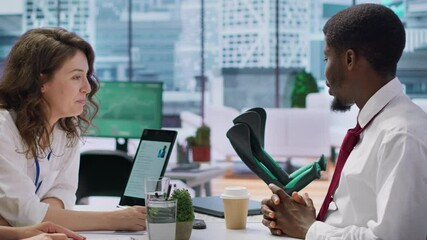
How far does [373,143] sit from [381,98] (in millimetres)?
157

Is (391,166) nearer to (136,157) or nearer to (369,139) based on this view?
(369,139)

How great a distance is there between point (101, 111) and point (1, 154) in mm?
2896

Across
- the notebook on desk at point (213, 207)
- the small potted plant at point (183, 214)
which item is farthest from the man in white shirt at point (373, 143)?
the notebook on desk at point (213, 207)

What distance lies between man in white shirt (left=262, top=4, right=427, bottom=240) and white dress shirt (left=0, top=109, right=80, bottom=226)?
76 cm

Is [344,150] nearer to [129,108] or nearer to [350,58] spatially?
→ [350,58]

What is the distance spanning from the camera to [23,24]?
9922mm

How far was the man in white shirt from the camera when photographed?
5.44 feet

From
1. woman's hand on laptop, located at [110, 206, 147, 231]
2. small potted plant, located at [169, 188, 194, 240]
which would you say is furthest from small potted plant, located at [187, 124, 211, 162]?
small potted plant, located at [169, 188, 194, 240]

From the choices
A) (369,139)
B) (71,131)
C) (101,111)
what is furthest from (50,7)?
(369,139)

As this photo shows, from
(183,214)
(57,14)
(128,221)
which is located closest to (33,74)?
(128,221)

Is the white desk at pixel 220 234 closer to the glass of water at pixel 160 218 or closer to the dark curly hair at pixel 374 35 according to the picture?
the glass of water at pixel 160 218

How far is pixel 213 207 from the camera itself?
8.13 ft

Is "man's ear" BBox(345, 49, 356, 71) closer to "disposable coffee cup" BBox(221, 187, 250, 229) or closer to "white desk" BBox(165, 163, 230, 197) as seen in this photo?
"disposable coffee cup" BBox(221, 187, 250, 229)

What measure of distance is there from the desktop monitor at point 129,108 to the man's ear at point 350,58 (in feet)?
10.3
